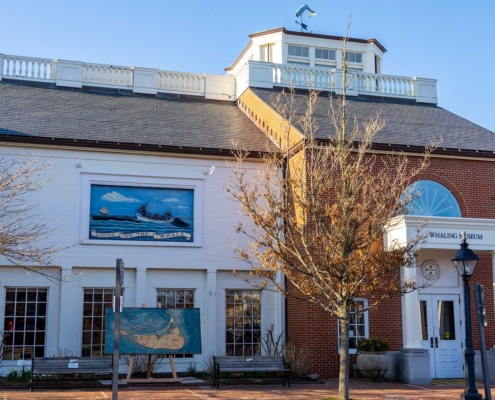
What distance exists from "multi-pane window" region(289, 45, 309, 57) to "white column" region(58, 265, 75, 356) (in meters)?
18.9

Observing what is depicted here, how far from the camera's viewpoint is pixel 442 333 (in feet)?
68.0

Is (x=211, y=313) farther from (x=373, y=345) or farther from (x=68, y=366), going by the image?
(x=68, y=366)

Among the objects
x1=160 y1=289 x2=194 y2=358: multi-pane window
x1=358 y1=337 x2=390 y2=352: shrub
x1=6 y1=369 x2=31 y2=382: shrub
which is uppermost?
x1=160 y1=289 x2=194 y2=358: multi-pane window

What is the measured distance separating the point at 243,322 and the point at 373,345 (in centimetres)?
425

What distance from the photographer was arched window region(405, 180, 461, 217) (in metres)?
20.8

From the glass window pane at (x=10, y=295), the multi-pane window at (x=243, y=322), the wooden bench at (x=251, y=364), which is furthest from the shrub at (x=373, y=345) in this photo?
the glass window pane at (x=10, y=295)

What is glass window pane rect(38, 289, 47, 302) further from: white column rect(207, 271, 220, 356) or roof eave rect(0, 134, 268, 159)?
white column rect(207, 271, 220, 356)

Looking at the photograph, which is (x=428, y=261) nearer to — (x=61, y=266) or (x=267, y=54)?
(x=61, y=266)

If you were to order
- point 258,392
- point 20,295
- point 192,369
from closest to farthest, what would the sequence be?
point 258,392, point 20,295, point 192,369

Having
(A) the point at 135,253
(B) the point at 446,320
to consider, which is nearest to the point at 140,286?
(A) the point at 135,253

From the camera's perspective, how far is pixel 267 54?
34531 millimetres

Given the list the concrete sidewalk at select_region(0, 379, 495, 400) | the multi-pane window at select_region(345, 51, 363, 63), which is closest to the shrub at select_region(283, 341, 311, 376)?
the concrete sidewalk at select_region(0, 379, 495, 400)

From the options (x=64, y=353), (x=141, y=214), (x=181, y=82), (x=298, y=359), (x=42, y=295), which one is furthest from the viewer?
(x=181, y=82)

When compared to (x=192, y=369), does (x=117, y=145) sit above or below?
above
